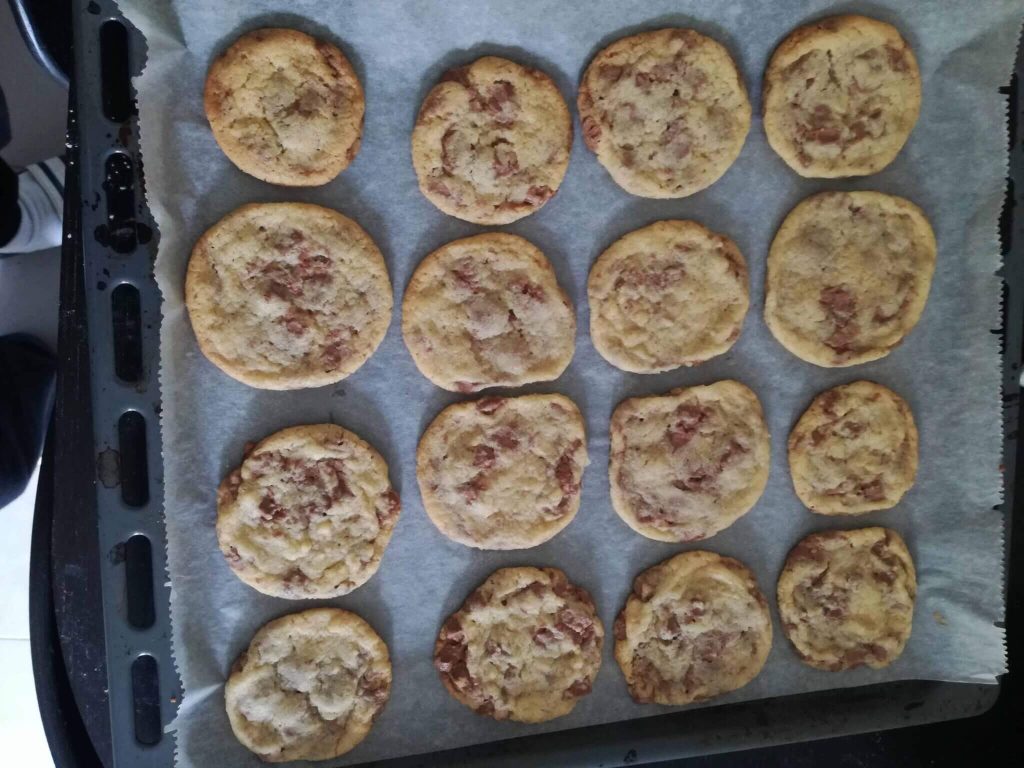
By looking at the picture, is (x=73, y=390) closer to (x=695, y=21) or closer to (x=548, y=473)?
(x=548, y=473)

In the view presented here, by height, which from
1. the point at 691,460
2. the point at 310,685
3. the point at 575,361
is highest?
the point at 575,361

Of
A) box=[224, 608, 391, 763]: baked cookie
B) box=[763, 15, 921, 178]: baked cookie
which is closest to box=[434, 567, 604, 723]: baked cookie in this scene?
box=[224, 608, 391, 763]: baked cookie

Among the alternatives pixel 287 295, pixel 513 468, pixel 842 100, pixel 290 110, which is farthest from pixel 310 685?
pixel 842 100

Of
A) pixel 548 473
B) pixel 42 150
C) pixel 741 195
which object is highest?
pixel 42 150

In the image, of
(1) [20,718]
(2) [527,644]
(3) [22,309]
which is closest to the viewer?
(2) [527,644]

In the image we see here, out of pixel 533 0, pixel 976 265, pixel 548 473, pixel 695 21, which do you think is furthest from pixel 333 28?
pixel 976 265

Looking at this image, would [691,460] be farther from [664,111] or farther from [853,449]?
[664,111]
